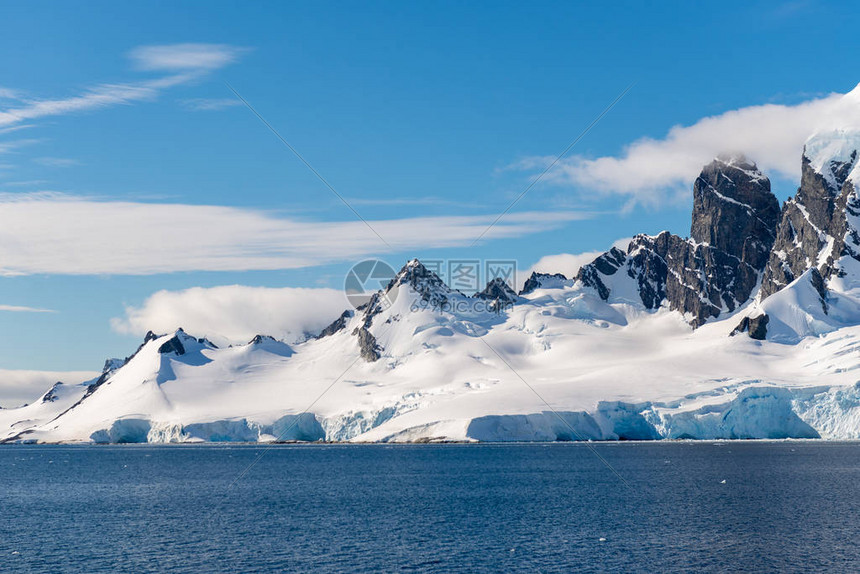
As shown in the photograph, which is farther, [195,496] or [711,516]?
[195,496]

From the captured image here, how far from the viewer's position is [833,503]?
98.5 meters

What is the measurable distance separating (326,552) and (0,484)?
99688 mm

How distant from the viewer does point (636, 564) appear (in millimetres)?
67500

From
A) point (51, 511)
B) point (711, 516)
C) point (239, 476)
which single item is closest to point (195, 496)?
point (51, 511)

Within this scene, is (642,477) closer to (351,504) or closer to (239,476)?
(351,504)

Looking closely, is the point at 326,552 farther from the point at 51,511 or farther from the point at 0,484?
the point at 0,484

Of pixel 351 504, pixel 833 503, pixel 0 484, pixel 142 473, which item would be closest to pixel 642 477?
pixel 833 503

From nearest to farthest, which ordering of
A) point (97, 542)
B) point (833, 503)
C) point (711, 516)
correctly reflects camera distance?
1. point (97, 542)
2. point (711, 516)
3. point (833, 503)

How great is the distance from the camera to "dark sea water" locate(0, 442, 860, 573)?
70188 millimetres

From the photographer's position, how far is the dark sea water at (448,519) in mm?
70188

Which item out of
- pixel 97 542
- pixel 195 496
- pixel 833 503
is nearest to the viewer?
pixel 97 542

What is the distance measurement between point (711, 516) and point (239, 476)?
87994mm

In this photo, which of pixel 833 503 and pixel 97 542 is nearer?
pixel 97 542

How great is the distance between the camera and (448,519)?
3679 inches
